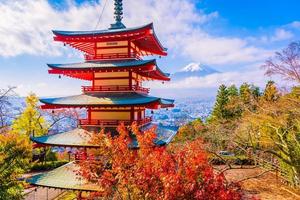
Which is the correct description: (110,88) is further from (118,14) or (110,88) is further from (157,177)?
(157,177)

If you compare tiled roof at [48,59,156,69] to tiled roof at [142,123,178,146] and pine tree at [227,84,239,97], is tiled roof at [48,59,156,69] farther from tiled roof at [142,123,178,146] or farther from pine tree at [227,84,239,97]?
pine tree at [227,84,239,97]

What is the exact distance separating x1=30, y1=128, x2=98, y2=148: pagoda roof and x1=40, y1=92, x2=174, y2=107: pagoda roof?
1.83m

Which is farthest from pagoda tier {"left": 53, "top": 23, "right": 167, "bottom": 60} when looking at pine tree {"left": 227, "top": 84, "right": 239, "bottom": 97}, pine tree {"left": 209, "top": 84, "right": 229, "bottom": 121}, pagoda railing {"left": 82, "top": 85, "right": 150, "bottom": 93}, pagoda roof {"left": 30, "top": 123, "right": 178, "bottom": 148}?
pine tree {"left": 227, "top": 84, "right": 239, "bottom": 97}

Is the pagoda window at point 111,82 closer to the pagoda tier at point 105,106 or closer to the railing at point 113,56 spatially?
the pagoda tier at point 105,106

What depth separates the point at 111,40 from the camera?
20391 mm

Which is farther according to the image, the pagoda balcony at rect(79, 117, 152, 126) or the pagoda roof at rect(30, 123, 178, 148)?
the pagoda balcony at rect(79, 117, 152, 126)

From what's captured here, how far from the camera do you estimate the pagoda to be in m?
18.5

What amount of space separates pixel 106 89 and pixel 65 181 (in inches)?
243

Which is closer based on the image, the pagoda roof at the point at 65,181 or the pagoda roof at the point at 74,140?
the pagoda roof at the point at 65,181

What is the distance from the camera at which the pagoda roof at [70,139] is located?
17852mm

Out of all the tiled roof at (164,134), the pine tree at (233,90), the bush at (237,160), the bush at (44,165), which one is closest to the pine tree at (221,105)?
the pine tree at (233,90)

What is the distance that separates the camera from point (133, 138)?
709 inches

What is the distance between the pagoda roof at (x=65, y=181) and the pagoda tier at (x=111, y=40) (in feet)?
25.1

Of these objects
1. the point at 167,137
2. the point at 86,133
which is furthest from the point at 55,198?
the point at 167,137
